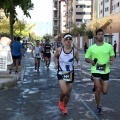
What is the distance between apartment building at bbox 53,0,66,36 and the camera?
145 m

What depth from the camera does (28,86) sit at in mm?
11133

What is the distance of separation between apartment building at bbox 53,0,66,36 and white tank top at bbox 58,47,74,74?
134164 millimetres

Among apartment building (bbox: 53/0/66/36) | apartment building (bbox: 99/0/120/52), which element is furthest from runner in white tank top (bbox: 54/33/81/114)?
apartment building (bbox: 53/0/66/36)

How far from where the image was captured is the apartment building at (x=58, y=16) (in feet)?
475

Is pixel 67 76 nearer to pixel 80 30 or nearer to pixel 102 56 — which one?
pixel 102 56

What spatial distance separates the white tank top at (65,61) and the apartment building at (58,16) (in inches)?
5282

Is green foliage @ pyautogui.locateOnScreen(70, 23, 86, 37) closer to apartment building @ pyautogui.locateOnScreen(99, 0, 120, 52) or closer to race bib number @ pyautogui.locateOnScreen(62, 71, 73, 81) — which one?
apartment building @ pyautogui.locateOnScreen(99, 0, 120, 52)

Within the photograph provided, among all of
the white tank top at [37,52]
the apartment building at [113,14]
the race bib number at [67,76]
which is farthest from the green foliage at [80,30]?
the race bib number at [67,76]

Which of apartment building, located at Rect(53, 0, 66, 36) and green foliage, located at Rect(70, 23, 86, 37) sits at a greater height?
apartment building, located at Rect(53, 0, 66, 36)

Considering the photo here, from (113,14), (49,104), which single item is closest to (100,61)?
(49,104)

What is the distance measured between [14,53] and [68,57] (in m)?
8.11

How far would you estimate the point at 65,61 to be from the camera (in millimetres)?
6730

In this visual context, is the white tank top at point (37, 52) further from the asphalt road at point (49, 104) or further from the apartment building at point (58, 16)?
the apartment building at point (58, 16)

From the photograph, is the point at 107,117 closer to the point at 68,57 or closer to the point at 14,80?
the point at 68,57
